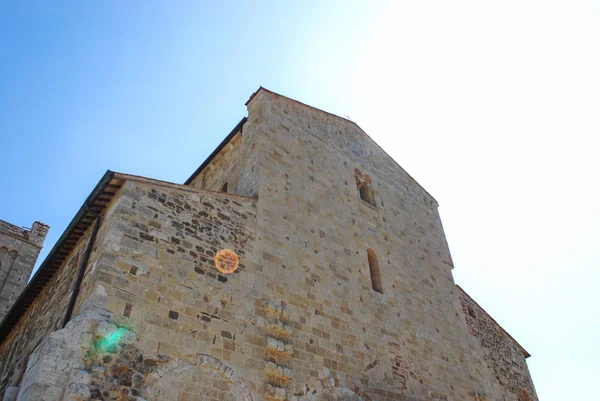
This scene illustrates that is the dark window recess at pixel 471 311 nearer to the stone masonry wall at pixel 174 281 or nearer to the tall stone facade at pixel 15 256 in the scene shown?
the stone masonry wall at pixel 174 281

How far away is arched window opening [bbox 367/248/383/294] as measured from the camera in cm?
1078

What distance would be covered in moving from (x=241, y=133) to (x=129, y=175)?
4437 mm

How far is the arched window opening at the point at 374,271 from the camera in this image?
10781mm

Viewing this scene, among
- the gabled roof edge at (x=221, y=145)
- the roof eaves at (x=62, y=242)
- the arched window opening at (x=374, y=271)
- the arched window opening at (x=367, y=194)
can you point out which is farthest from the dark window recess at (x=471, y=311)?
the roof eaves at (x=62, y=242)

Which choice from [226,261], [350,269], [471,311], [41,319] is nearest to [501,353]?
[471,311]

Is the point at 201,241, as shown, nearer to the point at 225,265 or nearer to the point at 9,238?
the point at 225,265

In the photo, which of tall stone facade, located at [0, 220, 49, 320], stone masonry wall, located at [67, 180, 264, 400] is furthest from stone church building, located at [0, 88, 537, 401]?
tall stone facade, located at [0, 220, 49, 320]

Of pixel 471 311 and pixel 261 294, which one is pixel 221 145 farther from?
pixel 471 311

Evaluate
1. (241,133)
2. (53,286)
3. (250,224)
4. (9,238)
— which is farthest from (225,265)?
(9,238)

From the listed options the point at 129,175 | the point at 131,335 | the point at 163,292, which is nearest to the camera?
the point at 131,335

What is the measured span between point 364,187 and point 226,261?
6287 millimetres

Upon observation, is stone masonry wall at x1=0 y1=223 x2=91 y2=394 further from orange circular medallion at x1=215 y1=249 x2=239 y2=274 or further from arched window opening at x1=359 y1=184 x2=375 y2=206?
arched window opening at x1=359 y1=184 x2=375 y2=206

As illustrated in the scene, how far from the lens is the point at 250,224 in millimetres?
8625

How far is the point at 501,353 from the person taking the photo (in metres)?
13.9
